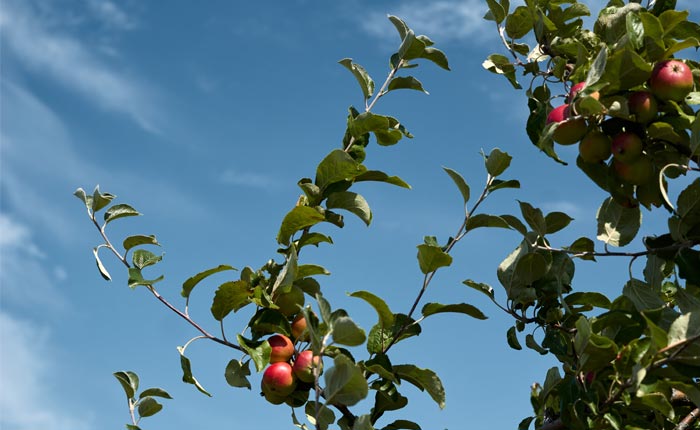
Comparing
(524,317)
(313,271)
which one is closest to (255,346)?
(313,271)

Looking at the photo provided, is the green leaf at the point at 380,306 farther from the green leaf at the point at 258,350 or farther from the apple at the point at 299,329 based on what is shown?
the green leaf at the point at 258,350

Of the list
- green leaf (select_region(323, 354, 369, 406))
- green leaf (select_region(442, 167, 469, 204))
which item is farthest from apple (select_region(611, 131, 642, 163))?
green leaf (select_region(323, 354, 369, 406))

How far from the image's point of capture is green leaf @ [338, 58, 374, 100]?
2992 millimetres

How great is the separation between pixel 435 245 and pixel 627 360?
0.67 m

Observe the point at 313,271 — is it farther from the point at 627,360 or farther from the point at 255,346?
the point at 627,360

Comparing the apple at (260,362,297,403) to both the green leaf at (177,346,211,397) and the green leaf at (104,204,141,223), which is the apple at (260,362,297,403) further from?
the green leaf at (104,204,141,223)

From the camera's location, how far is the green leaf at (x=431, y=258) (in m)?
2.54

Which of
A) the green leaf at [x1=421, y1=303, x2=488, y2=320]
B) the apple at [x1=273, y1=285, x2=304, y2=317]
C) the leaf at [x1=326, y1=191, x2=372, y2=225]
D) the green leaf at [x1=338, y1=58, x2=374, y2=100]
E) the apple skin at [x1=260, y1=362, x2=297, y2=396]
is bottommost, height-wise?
the apple skin at [x1=260, y1=362, x2=297, y2=396]

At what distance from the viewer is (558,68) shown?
9.89 feet

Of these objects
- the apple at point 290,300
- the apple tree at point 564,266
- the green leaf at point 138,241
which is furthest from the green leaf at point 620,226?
the green leaf at point 138,241

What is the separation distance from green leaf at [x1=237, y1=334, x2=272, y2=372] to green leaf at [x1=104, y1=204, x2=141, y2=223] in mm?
669

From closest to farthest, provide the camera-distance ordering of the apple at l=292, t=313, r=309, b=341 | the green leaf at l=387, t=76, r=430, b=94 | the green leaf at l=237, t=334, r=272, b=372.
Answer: the green leaf at l=237, t=334, r=272, b=372
the apple at l=292, t=313, r=309, b=341
the green leaf at l=387, t=76, r=430, b=94

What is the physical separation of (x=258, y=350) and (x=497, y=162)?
1019mm

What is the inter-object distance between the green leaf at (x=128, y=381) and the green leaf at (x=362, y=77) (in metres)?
1.33
